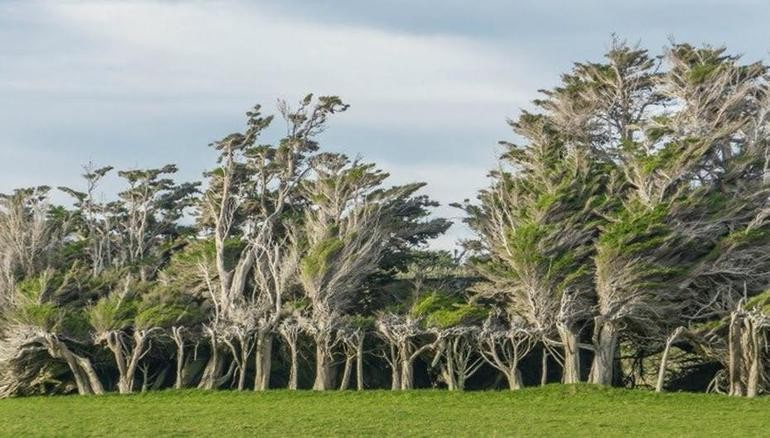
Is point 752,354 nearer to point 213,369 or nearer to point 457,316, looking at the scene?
point 457,316

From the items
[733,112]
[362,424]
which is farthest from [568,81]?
[362,424]

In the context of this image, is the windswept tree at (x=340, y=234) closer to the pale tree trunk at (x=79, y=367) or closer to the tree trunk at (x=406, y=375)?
the tree trunk at (x=406, y=375)

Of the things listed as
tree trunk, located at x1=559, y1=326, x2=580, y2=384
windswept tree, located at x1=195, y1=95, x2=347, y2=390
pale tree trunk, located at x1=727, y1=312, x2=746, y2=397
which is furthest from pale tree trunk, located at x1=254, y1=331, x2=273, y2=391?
pale tree trunk, located at x1=727, y1=312, x2=746, y2=397

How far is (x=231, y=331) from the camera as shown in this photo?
3828 cm

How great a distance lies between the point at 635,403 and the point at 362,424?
33.9 feet

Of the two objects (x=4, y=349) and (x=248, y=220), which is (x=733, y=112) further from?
(x=4, y=349)

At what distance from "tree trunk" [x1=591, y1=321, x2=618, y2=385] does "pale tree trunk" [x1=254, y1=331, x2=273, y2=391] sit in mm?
12712

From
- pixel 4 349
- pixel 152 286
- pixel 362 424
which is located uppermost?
pixel 152 286

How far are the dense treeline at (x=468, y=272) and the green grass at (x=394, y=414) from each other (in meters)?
2.20

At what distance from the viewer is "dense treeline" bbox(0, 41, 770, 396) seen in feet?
117

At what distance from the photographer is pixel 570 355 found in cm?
3575

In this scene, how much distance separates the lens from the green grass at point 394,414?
2572 cm

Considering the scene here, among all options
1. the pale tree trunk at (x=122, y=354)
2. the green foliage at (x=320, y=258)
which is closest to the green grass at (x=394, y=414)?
the pale tree trunk at (x=122, y=354)

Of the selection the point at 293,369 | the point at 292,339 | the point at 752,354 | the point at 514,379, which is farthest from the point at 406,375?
the point at 752,354
